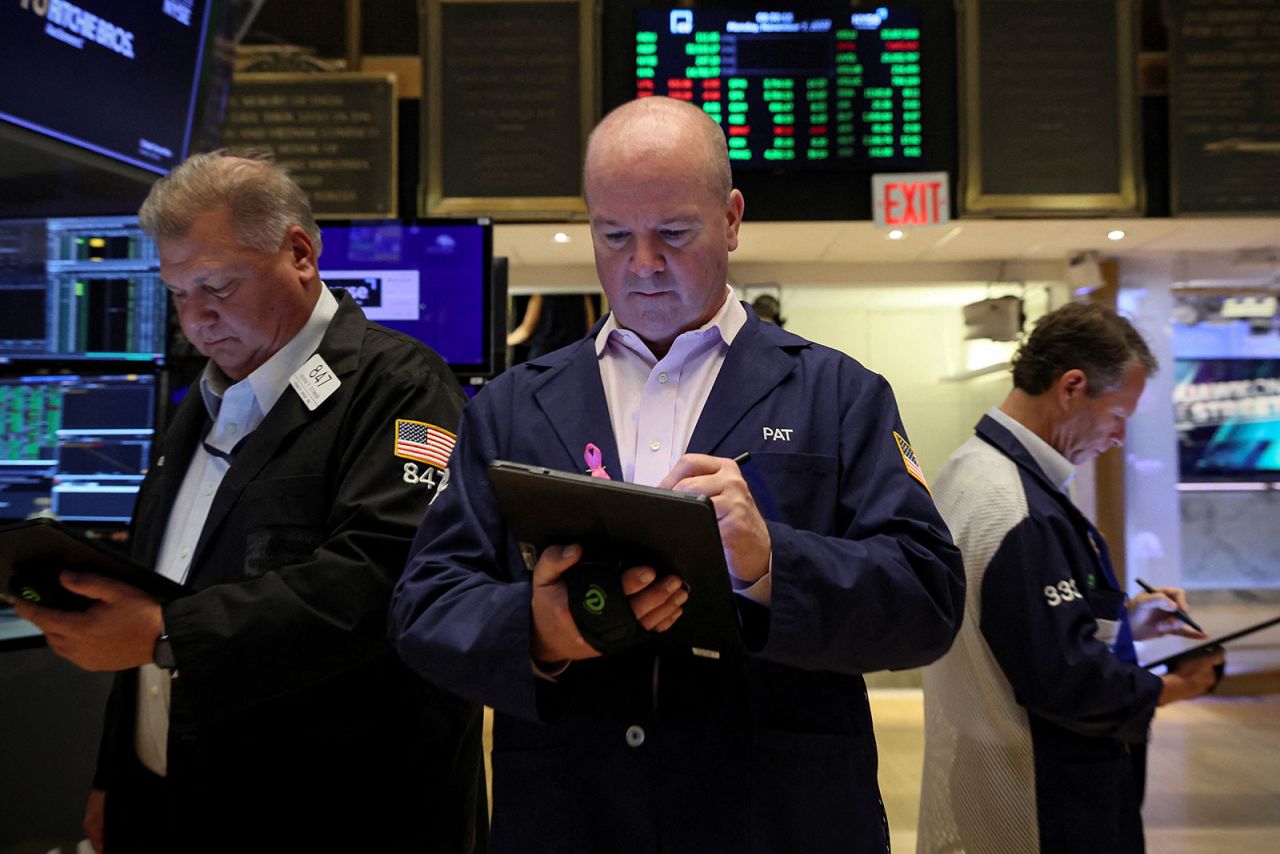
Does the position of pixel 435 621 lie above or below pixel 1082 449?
below

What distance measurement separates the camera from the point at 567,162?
522 cm

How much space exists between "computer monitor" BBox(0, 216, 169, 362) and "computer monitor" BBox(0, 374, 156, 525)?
0.26ft

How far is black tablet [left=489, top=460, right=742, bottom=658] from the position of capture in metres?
0.93

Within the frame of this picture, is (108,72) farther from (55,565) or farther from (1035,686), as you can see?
(1035,686)

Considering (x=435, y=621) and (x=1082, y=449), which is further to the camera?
(x=1082, y=449)

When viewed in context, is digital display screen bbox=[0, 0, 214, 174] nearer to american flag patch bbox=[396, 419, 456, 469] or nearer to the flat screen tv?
american flag patch bbox=[396, 419, 456, 469]

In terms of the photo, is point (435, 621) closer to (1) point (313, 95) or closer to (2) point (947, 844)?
(2) point (947, 844)

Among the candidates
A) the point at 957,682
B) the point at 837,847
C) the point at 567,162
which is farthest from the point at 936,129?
the point at 837,847

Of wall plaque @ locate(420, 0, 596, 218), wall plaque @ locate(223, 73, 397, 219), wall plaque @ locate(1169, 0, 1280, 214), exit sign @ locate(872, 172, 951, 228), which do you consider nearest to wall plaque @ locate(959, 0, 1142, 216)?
exit sign @ locate(872, 172, 951, 228)

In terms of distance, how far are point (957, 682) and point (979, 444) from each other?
463mm

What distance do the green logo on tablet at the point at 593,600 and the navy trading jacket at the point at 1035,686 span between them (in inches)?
42.4

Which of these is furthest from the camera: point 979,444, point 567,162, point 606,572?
point 567,162

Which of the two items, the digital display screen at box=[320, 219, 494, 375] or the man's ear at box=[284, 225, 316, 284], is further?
the digital display screen at box=[320, 219, 494, 375]

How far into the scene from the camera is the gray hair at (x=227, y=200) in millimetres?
1620
